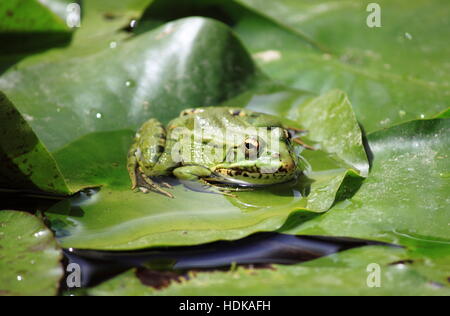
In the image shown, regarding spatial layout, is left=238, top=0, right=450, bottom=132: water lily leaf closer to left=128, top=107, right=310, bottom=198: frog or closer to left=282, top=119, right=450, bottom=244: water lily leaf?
left=282, top=119, right=450, bottom=244: water lily leaf

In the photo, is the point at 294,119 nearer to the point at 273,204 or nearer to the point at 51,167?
the point at 273,204

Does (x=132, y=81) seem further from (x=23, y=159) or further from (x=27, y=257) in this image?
(x=27, y=257)

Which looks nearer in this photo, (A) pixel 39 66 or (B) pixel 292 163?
(B) pixel 292 163

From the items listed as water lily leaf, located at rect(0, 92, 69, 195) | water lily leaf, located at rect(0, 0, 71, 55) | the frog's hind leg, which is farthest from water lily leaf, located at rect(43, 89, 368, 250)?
water lily leaf, located at rect(0, 0, 71, 55)

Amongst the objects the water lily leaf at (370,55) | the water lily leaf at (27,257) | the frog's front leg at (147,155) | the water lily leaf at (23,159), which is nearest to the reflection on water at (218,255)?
the water lily leaf at (27,257)

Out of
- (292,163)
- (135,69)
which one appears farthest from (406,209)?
(135,69)
